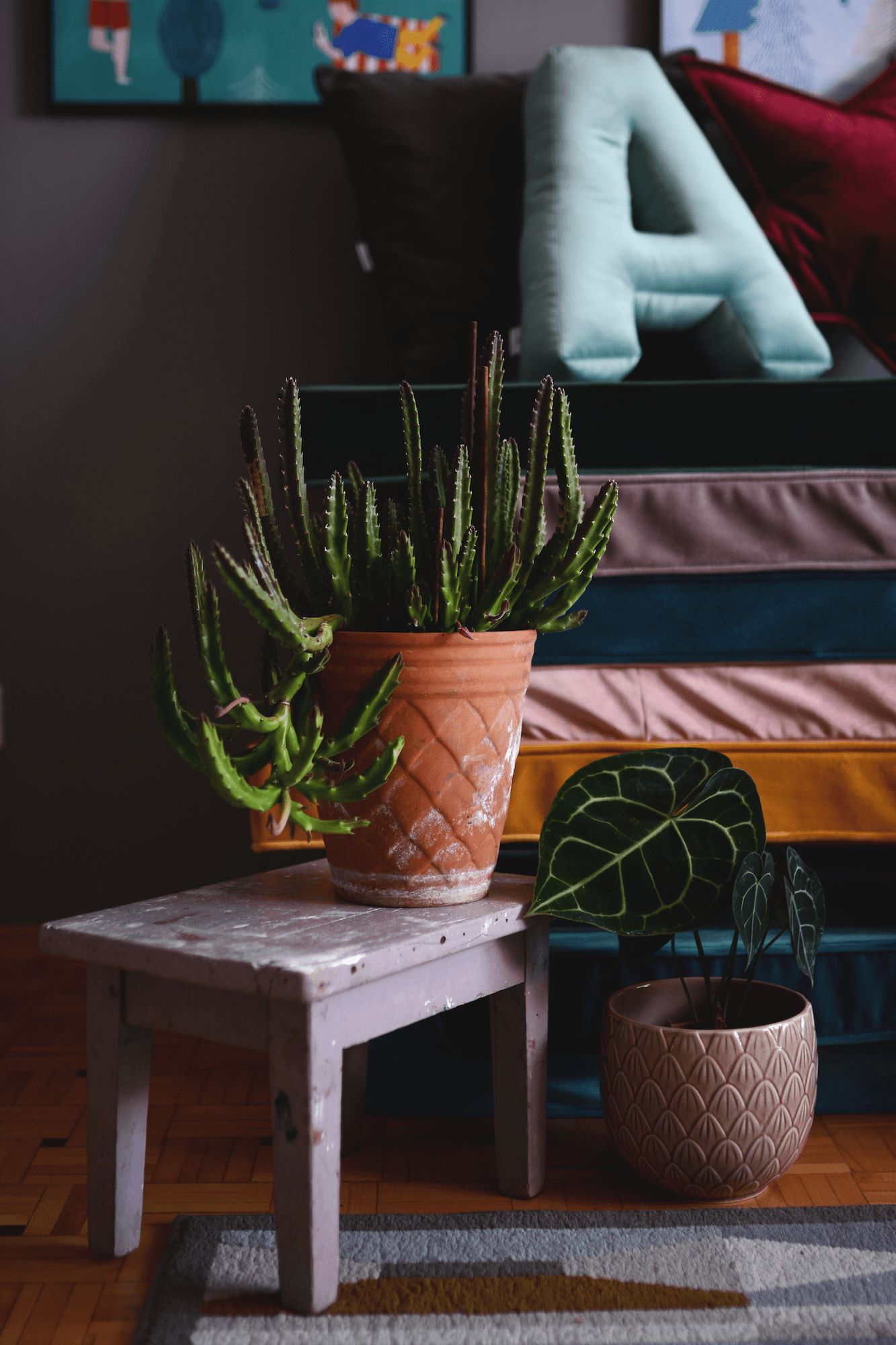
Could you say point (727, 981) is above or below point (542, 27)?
below

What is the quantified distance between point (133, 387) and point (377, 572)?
946 millimetres

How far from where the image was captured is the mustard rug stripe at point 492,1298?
83 cm

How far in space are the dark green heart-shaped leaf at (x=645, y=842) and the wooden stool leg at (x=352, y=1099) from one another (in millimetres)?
297

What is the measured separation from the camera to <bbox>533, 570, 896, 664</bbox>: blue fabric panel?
1.15m

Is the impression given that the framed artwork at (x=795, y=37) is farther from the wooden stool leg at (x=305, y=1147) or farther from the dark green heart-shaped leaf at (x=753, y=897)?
the wooden stool leg at (x=305, y=1147)

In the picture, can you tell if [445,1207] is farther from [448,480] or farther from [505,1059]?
[448,480]

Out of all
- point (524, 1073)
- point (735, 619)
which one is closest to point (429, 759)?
point (524, 1073)

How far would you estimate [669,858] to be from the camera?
96 centimetres

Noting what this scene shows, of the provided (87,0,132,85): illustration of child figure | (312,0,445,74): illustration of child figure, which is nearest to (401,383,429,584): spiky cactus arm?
(312,0,445,74): illustration of child figure

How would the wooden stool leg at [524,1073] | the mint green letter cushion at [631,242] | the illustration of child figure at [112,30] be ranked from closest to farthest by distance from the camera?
the wooden stool leg at [524,1073]
the mint green letter cushion at [631,242]
the illustration of child figure at [112,30]

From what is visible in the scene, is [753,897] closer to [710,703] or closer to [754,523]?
[710,703]

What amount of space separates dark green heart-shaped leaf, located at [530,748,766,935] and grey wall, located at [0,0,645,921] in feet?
2.84

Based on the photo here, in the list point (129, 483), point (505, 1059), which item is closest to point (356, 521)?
point (505, 1059)

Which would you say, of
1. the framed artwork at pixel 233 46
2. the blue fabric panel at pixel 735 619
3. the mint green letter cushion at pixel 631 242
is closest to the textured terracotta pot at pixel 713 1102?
the blue fabric panel at pixel 735 619
